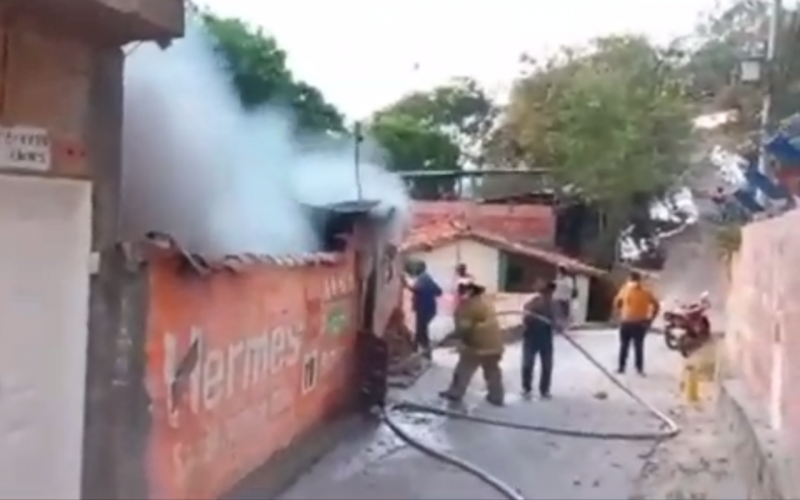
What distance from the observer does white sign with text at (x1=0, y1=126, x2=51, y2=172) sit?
638cm

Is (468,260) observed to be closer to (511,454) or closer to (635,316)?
(635,316)

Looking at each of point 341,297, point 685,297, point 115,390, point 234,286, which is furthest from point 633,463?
point 685,297

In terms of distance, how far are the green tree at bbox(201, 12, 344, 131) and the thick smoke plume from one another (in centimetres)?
62

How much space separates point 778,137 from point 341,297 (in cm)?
539

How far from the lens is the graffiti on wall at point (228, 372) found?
7367mm

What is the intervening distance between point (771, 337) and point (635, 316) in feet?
24.9

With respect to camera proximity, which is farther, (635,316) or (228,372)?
(635,316)

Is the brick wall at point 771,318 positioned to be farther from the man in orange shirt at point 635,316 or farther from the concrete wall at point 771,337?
the man in orange shirt at point 635,316

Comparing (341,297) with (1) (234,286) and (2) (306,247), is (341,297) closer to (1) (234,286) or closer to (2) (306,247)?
(2) (306,247)

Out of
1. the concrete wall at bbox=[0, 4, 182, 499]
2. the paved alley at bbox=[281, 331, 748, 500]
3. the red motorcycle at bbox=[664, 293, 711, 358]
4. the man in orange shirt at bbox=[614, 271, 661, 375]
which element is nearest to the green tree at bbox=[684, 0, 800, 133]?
the red motorcycle at bbox=[664, 293, 711, 358]

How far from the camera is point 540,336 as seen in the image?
654 inches

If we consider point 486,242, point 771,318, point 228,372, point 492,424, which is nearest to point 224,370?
point 228,372

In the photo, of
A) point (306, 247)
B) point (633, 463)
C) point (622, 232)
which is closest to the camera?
point (633, 463)

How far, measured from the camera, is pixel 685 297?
33656 millimetres
